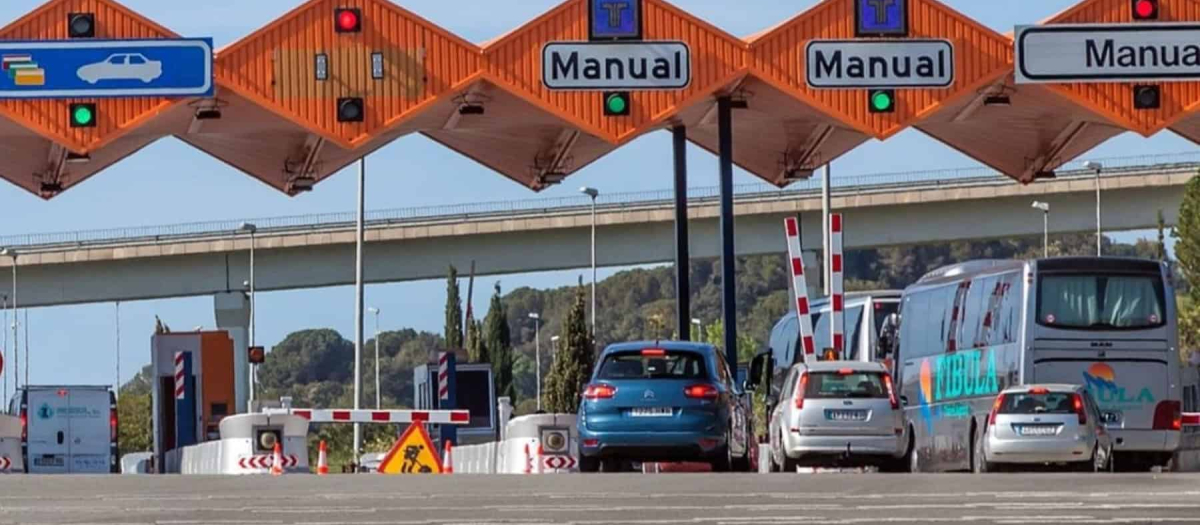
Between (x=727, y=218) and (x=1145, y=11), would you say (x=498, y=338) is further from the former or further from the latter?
(x=1145, y=11)

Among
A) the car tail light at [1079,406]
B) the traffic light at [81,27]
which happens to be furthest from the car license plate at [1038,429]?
the traffic light at [81,27]

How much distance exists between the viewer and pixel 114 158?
36.9m

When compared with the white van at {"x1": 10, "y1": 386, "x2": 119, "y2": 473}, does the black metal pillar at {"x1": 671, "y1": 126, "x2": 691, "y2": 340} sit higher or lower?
higher

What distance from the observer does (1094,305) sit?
3328cm

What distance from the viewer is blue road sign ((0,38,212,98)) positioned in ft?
103

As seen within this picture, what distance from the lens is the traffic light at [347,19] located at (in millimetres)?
32875

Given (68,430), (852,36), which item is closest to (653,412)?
(852,36)

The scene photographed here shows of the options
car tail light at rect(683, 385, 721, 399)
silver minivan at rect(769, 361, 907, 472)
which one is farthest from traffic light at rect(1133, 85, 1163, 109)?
car tail light at rect(683, 385, 721, 399)

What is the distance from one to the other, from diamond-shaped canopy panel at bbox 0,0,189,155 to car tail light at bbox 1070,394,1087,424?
39.8 ft

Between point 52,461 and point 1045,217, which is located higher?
point 1045,217

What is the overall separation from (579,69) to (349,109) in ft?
10.1

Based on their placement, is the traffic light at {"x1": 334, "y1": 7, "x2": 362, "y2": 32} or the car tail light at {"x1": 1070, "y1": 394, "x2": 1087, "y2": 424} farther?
the traffic light at {"x1": 334, "y1": 7, "x2": 362, "y2": 32}

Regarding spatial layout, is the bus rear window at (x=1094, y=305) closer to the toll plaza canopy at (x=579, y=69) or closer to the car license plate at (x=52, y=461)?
the toll plaza canopy at (x=579, y=69)

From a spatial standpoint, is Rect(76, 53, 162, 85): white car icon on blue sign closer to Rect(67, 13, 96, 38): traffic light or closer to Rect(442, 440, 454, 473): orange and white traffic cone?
Rect(67, 13, 96, 38): traffic light
